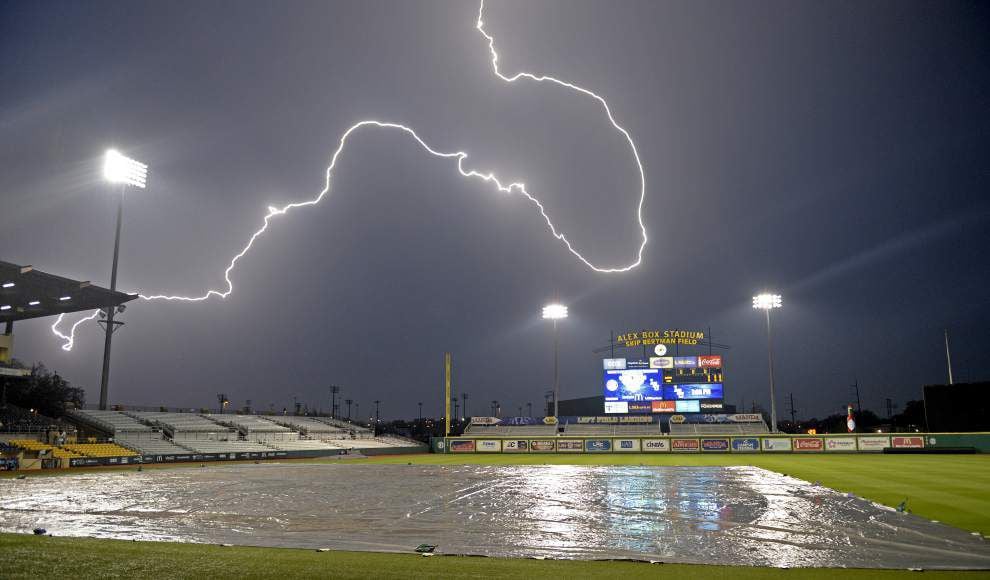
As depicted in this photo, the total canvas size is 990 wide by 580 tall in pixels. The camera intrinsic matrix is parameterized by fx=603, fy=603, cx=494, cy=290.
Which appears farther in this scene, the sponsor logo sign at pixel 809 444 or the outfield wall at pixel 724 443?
the sponsor logo sign at pixel 809 444

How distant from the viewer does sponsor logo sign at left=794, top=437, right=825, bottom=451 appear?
1841 inches

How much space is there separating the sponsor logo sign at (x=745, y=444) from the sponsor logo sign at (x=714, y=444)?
2.02 feet

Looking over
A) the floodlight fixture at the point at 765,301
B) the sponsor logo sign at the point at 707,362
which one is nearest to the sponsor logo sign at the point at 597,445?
the sponsor logo sign at the point at 707,362

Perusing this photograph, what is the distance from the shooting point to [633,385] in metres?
58.6

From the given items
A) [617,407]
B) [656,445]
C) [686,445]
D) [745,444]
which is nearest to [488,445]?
[617,407]

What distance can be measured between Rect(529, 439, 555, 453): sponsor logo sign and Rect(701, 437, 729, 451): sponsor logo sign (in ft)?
41.7

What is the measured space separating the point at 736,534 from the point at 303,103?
57687mm

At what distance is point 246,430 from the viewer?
5362 cm

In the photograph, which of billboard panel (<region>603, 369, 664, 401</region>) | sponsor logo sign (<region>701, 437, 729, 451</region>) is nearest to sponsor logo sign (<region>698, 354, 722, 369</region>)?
billboard panel (<region>603, 369, 664, 401</region>)

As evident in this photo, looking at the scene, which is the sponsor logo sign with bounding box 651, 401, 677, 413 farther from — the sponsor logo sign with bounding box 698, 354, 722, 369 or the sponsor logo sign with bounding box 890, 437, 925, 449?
the sponsor logo sign with bounding box 890, 437, 925, 449

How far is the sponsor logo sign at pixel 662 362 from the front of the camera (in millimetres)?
57969

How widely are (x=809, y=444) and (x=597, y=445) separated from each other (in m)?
16.5

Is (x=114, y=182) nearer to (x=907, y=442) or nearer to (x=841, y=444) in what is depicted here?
(x=841, y=444)

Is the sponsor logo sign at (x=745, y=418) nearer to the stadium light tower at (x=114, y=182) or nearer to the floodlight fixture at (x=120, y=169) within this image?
the stadium light tower at (x=114, y=182)
